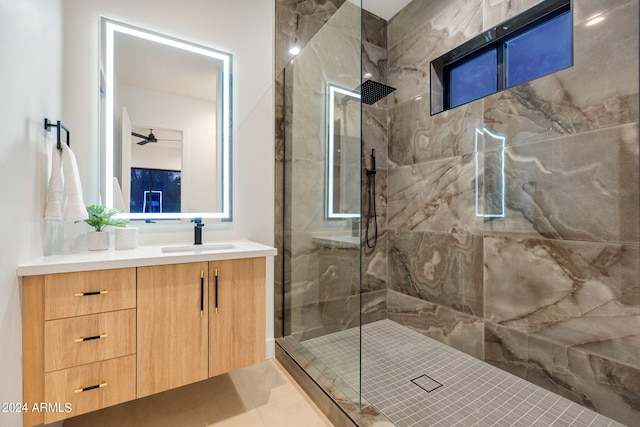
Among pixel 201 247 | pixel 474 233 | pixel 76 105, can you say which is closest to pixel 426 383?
A: pixel 474 233

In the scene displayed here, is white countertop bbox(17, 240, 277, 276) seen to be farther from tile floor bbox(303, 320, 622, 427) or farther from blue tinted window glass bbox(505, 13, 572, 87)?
blue tinted window glass bbox(505, 13, 572, 87)

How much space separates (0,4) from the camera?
972 millimetres

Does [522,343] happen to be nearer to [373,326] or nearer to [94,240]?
[373,326]

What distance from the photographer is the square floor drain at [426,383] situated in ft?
5.56

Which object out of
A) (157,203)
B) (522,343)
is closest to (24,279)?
(157,203)

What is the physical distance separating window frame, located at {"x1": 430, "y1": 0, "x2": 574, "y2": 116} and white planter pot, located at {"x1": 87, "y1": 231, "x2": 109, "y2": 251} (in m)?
2.52

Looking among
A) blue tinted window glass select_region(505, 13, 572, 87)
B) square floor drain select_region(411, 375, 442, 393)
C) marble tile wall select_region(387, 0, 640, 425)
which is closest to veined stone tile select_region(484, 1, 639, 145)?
marble tile wall select_region(387, 0, 640, 425)

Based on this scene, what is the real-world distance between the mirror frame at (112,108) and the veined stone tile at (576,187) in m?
1.91

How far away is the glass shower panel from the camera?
159 cm

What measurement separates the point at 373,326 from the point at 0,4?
2926 millimetres

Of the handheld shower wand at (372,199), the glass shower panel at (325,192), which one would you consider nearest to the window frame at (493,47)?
the handheld shower wand at (372,199)

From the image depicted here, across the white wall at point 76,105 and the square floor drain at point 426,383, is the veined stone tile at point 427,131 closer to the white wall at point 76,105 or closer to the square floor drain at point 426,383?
the white wall at point 76,105

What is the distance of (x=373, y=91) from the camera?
2.60m

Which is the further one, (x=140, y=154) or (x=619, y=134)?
(x=140, y=154)
